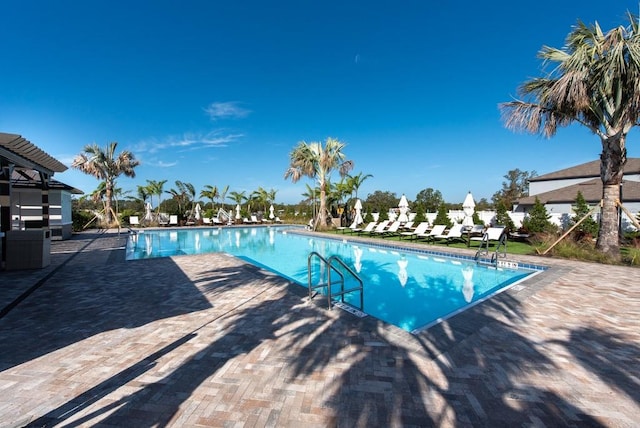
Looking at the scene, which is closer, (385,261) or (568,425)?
(568,425)

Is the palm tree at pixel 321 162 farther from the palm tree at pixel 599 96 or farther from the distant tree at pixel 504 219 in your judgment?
the palm tree at pixel 599 96

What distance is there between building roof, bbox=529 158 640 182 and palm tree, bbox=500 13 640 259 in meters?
17.3

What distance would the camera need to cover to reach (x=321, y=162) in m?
20.6

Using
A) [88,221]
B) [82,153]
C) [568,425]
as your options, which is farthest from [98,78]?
[568,425]

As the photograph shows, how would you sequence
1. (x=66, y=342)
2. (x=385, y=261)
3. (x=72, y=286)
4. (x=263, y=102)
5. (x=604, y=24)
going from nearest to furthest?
1. (x=66, y=342)
2. (x=72, y=286)
3. (x=604, y=24)
4. (x=385, y=261)
5. (x=263, y=102)

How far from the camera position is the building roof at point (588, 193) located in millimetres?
16920

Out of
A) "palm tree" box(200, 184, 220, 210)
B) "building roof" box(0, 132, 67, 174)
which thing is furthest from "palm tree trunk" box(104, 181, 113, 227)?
"building roof" box(0, 132, 67, 174)

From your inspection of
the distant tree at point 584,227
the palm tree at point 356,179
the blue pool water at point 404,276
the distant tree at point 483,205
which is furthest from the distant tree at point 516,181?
the blue pool water at point 404,276

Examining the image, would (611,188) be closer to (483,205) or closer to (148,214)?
(148,214)

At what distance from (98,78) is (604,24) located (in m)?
21.5

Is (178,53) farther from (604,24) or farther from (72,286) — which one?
(604,24)

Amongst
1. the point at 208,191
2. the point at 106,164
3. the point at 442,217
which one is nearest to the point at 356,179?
the point at 442,217

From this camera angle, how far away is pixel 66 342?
344cm

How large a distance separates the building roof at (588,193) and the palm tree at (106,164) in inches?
1182
